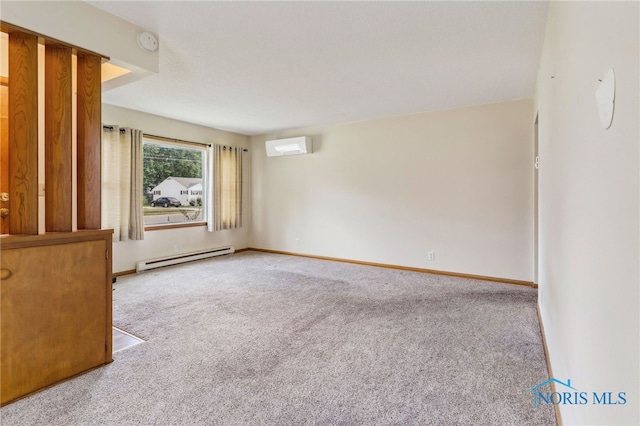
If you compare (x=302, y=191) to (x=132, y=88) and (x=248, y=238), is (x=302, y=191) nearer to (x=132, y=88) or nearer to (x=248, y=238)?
(x=248, y=238)

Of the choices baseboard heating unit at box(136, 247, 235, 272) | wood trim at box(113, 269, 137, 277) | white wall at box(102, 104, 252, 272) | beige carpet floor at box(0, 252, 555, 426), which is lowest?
beige carpet floor at box(0, 252, 555, 426)

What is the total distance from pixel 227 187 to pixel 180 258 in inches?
61.5

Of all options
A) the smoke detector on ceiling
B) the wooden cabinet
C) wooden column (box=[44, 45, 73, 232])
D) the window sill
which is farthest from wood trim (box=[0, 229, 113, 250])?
the window sill

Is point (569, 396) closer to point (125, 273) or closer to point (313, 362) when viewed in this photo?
point (313, 362)

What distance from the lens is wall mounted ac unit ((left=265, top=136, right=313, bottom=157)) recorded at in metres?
5.86

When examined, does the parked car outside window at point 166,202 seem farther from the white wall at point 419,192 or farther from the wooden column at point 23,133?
the wooden column at point 23,133

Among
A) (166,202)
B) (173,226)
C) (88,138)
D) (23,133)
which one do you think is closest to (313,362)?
(88,138)

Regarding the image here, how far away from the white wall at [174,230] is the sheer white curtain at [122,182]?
0.19m

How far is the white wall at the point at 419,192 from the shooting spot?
427 cm

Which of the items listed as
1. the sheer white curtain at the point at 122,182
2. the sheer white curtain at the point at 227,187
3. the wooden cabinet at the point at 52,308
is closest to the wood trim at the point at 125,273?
the sheer white curtain at the point at 122,182

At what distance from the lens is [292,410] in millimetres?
1783

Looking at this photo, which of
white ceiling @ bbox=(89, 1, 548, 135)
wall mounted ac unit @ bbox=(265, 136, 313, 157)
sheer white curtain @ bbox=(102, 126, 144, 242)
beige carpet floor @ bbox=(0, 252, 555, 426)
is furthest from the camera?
wall mounted ac unit @ bbox=(265, 136, 313, 157)

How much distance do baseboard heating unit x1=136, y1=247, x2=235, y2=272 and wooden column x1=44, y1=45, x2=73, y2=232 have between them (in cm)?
302

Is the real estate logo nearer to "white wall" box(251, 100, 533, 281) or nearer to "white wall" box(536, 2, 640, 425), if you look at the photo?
"white wall" box(536, 2, 640, 425)
